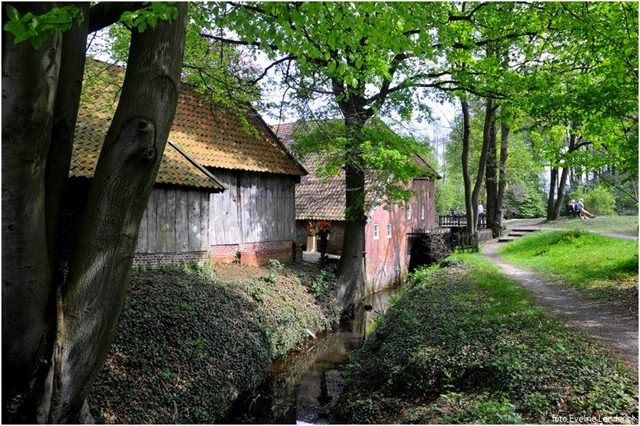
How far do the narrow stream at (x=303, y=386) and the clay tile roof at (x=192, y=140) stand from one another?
5437 millimetres

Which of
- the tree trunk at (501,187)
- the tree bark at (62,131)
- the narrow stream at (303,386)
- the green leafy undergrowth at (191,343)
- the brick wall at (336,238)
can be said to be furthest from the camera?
the tree trunk at (501,187)

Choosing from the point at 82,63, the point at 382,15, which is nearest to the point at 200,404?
the point at 82,63

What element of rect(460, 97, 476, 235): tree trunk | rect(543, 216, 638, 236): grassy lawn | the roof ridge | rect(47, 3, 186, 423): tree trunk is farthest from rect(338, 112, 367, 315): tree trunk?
rect(543, 216, 638, 236): grassy lawn

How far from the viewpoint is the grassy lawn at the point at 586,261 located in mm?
10273

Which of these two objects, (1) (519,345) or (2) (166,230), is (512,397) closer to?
(1) (519,345)

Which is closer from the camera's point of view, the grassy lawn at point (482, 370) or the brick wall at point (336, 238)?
the grassy lawn at point (482, 370)

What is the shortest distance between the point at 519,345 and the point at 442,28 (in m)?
7.89

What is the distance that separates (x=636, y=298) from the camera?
9305 millimetres

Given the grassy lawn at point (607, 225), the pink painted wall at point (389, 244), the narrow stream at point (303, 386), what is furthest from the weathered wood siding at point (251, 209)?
the grassy lawn at point (607, 225)

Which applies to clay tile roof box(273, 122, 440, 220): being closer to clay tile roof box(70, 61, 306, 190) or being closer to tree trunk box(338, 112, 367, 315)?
tree trunk box(338, 112, 367, 315)

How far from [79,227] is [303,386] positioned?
7.26 meters

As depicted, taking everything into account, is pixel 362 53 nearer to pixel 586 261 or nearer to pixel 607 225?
pixel 586 261

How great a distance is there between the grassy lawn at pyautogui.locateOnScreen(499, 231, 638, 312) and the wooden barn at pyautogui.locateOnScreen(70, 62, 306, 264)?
31.3 ft

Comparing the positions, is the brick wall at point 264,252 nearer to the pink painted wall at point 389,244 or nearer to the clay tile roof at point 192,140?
the clay tile roof at point 192,140
